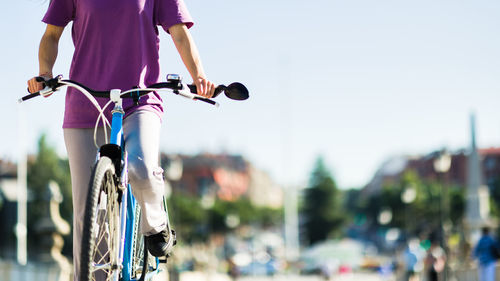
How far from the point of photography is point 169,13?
3348mm

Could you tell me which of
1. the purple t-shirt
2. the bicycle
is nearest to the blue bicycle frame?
the bicycle

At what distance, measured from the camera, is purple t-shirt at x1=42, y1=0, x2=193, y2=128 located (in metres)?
3.17

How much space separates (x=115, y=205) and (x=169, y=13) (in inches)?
38.0

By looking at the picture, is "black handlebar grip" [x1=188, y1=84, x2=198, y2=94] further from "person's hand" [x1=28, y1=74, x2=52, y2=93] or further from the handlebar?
"person's hand" [x1=28, y1=74, x2=52, y2=93]

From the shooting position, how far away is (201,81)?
328 cm

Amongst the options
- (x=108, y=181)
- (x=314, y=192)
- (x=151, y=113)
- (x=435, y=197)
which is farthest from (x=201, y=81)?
(x=314, y=192)

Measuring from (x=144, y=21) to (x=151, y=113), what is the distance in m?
0.41

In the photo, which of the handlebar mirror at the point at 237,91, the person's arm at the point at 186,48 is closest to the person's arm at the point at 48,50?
the person's arm at the point at 186,48

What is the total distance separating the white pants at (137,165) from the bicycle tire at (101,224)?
127 millimetres

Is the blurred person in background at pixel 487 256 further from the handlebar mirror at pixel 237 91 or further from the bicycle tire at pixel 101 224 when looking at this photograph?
the bicycle tire at pixel 101 224

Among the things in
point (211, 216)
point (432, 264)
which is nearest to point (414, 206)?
point (211, 216)

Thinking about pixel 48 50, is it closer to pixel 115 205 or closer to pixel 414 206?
pixel 115 205

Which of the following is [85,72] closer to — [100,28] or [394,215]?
[100,28]

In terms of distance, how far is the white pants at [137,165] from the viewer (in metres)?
2.92
